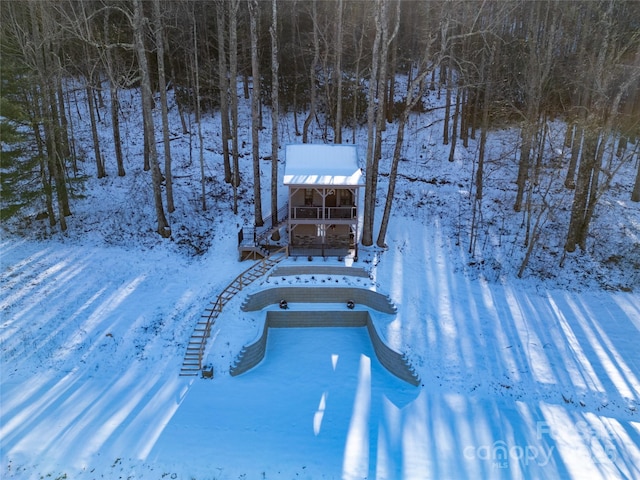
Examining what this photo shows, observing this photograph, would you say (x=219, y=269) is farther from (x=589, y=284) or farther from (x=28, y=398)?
(x=589, y=284)

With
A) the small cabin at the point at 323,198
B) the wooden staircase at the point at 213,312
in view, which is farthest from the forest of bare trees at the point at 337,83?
the wooden staircase at the point at 213,312

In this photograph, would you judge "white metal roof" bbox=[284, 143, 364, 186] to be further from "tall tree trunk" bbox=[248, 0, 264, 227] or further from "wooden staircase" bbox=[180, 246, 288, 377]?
"wooden staircase" bbox=[180, 246, 288, 377]

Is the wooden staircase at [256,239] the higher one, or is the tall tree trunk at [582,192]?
the tall tree trunk at [582,192]

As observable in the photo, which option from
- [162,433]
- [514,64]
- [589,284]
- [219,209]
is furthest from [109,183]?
[514,64]

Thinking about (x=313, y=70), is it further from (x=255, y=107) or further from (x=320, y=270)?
(x=320, y=270)

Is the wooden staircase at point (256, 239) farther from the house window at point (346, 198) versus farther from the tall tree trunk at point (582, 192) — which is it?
the tall tree trunk at point (582, 192)

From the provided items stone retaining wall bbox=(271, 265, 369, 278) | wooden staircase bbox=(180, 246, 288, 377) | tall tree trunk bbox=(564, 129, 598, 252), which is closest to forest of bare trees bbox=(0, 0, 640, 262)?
tall tree trunk bbox=(564, 129, 598, 252)
